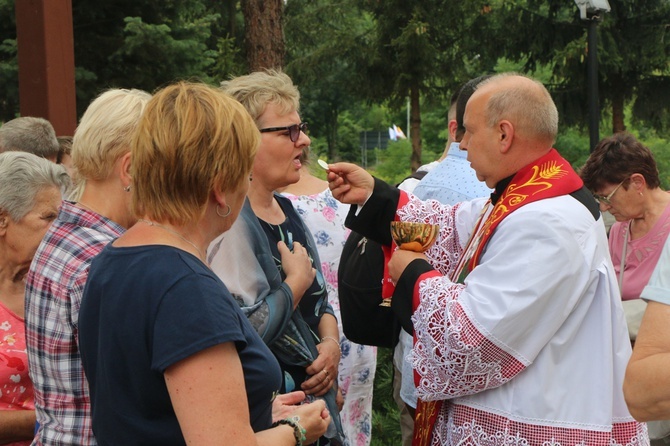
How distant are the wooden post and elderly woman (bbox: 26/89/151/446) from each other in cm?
365

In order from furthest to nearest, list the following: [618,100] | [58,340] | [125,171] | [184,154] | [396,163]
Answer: [396,163]
[618,100]
[125,171]
[58,340]
[184,154]

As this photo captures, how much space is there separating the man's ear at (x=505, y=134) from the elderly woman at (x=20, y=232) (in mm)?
1710

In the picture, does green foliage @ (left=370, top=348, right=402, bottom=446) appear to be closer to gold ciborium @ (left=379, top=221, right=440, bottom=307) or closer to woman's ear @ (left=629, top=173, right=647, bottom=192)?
woman's ear @ (left=629, top=173, right=647, bottom=192)

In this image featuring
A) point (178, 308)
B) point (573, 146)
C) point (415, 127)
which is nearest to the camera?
point (178, 308)

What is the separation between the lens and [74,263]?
7.97 feet

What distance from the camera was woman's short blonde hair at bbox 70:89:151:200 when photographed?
2613 mm

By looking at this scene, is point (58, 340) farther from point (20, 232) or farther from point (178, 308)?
point (20, 232)

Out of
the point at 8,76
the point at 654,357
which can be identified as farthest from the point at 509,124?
the point at 8,76

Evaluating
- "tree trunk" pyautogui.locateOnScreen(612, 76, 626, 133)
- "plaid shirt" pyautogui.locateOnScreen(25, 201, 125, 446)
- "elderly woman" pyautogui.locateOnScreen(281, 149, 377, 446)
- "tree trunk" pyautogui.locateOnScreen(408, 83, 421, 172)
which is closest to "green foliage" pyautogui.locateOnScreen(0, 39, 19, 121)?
"elderly woman" pyautogui.locateOnScreen(281, 149, 377, 446)

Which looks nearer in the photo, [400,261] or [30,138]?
[400,261]

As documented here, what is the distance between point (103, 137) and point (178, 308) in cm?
101

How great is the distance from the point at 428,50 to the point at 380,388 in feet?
33.9

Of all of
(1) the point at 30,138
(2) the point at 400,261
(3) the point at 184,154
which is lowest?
(1) the point at 30,138

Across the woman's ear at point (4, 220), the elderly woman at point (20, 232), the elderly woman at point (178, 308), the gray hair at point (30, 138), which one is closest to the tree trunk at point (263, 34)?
the gray hair at point (30, 138)
